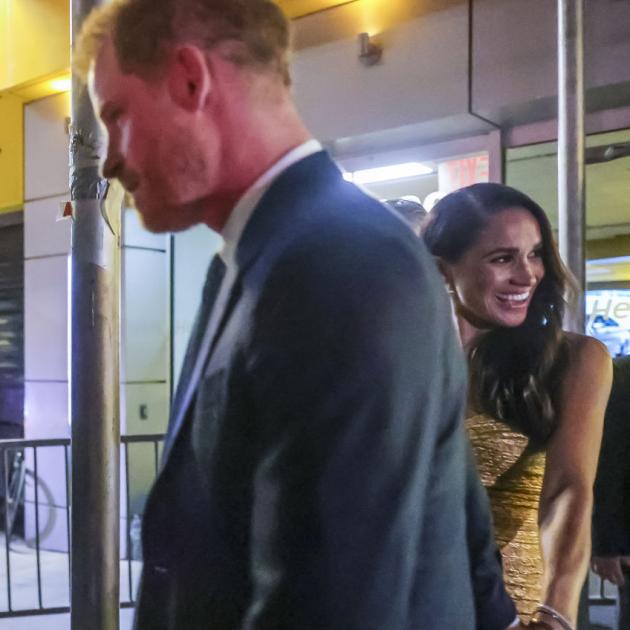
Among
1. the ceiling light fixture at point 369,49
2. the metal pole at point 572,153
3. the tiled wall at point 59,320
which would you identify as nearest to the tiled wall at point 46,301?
the tiled wall at point 59,320

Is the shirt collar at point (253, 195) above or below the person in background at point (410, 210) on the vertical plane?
below

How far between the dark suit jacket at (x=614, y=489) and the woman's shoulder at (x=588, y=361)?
1519mm

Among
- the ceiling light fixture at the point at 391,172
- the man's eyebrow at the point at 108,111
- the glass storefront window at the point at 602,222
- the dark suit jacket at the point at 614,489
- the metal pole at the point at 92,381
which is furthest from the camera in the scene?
the ceiling light fixture at the point at 391,172

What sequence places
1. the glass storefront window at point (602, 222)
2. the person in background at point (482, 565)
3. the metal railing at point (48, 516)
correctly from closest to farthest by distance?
the person in background at point (482, 565) < the glass storefront window at point (602, 222) < the metal railing at point (48, 516)

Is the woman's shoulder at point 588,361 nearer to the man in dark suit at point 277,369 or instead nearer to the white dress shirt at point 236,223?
the man in dark suit at point 277,369

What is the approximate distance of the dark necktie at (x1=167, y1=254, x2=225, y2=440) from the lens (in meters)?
1.28

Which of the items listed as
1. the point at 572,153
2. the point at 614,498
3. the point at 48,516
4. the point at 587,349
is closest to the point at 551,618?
the point at 587,349

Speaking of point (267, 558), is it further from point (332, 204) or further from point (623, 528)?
point (623, 528)

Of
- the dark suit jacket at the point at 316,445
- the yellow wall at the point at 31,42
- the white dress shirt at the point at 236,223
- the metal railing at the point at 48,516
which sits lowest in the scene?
the metal railing at the point at 48,516

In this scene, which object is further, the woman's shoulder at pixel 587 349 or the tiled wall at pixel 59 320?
the tiled wall at pixel 59 320

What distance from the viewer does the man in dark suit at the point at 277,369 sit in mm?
1033

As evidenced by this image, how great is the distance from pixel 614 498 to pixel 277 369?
291 centimetres

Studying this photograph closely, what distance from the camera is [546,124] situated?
6.20m

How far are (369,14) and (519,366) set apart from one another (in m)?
5.06
